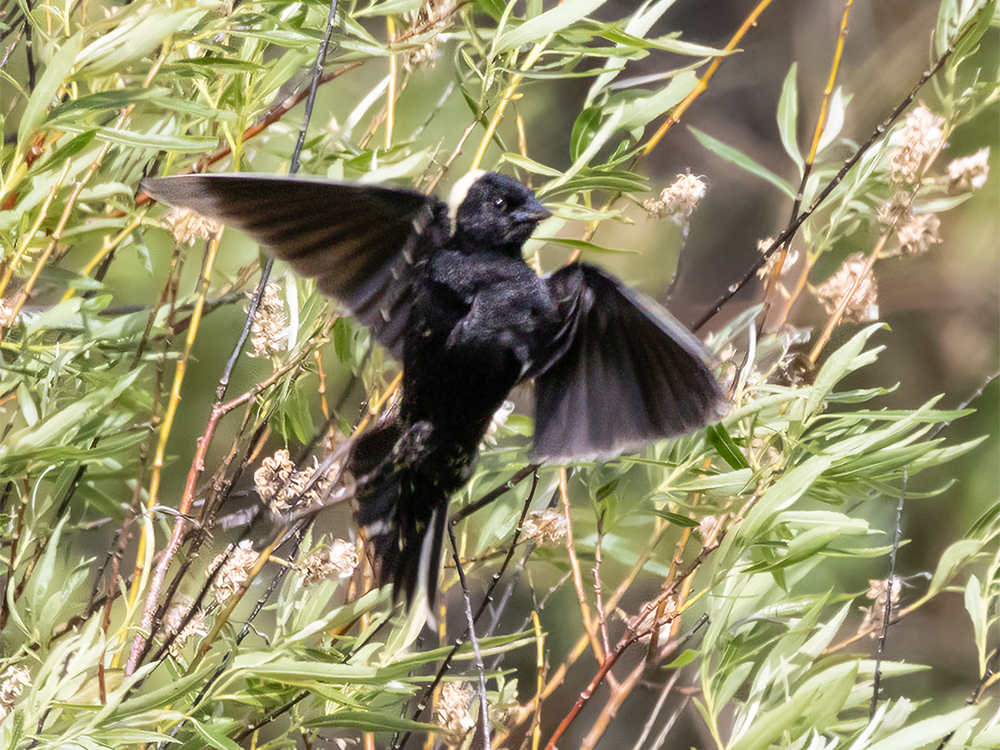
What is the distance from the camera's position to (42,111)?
21.2 inches

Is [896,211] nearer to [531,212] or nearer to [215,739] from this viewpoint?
[531,212]

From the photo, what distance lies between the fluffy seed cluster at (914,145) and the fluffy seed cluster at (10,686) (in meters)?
0.72

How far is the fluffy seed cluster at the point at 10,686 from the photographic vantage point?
60 centimetres

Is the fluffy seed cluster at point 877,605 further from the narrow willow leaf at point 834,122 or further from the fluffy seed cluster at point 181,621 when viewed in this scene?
the fluffy seed cluster at point 181,621

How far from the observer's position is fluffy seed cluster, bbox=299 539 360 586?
2.14ft

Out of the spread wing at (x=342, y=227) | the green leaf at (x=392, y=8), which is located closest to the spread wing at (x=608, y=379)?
the spread wing at (x=342, y=227)

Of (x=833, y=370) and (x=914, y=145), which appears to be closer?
(x=833, y=370)

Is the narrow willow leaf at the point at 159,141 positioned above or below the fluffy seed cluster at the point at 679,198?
below

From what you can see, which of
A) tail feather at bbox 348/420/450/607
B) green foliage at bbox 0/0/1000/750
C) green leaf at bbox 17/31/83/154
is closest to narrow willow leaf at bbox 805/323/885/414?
green foliage at bbox 0/0/1000/750

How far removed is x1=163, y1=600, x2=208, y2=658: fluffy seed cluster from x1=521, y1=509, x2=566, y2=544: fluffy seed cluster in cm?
23

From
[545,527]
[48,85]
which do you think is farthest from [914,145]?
[48,85]

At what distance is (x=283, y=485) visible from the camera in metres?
0.63

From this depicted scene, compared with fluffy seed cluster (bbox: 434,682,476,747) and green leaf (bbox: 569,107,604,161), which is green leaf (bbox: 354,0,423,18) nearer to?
green leaf (bbox: 569,107,604,161)

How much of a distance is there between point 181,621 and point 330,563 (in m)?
0.12
